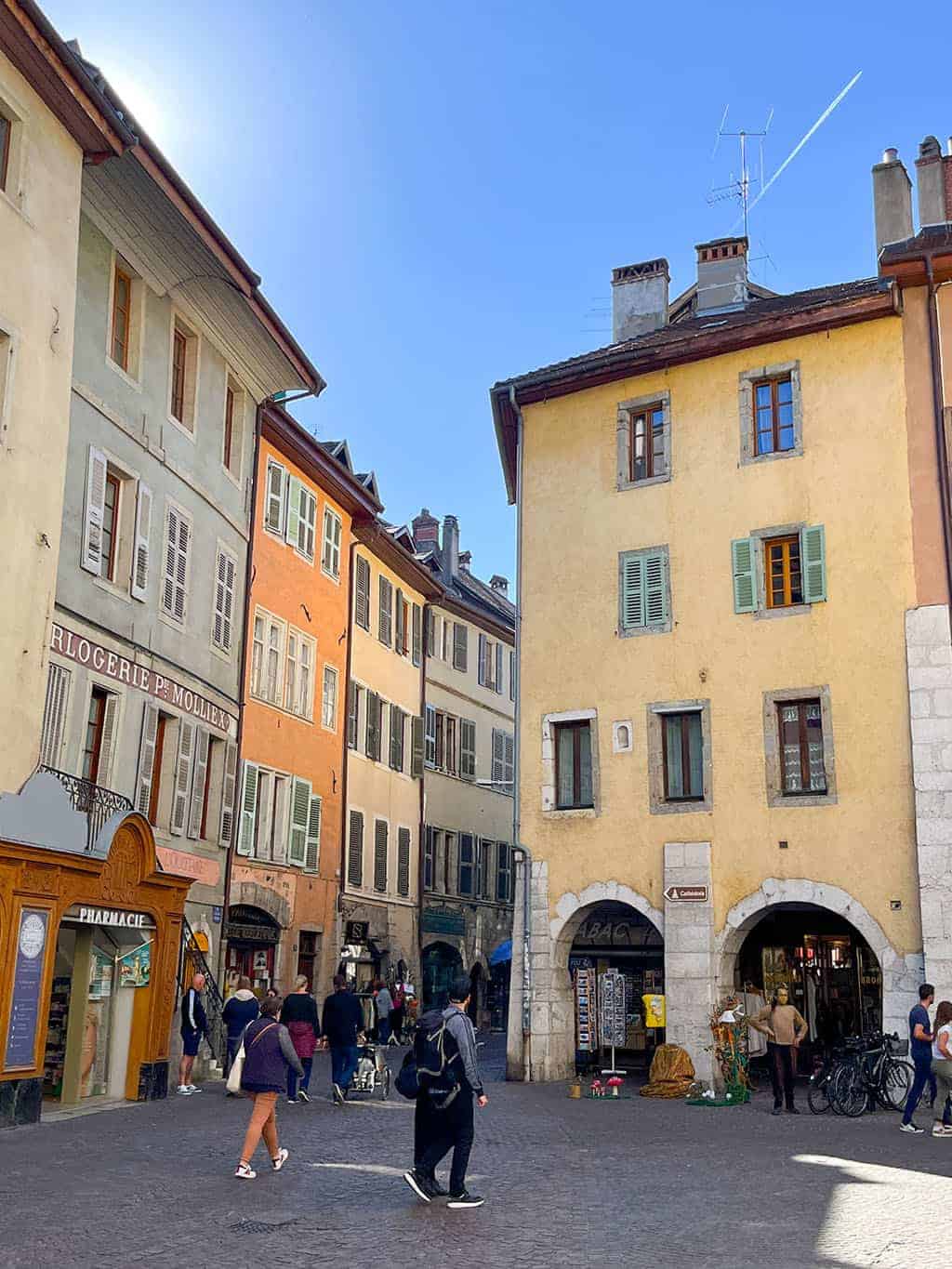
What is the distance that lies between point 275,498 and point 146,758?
876 cm

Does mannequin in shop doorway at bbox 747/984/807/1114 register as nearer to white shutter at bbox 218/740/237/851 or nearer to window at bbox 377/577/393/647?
white shutter at bbox 218/740/237/851

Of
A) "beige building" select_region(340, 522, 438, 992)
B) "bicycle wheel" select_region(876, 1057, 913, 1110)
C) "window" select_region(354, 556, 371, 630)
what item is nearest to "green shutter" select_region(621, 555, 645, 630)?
"bicycle wheel" select_region(876, 1057, 913, 1110)

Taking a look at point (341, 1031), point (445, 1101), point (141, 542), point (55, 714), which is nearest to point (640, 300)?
point (141, 542)

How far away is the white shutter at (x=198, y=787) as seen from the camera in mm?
22672

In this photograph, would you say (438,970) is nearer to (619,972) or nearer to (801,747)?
(619,972)

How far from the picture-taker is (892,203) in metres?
23.6

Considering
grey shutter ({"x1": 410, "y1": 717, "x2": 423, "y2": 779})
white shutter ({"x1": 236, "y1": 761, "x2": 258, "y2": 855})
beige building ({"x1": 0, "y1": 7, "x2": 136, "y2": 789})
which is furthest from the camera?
grey shutter ({"x1": 410, "y1": 717, "x2": 423, "y2": 779})

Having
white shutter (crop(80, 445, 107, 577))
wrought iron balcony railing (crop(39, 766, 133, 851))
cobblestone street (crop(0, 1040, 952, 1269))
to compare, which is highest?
white shutter (crop(80, 445, 107, 577))

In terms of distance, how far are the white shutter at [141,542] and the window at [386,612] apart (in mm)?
14357

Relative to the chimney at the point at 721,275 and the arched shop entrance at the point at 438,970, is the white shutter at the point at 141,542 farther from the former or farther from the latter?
the arched shop entrance at the point at 438,970

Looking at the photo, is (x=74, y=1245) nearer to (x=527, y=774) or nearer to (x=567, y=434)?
(x=527, y=774)

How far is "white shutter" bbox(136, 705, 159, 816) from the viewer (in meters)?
20.5

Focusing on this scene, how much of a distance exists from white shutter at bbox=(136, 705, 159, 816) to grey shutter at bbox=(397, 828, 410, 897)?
15.1m

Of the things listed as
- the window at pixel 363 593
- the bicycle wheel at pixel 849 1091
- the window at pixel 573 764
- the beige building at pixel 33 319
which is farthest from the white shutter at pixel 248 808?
the bicycle wheel at pixel 849 1091
